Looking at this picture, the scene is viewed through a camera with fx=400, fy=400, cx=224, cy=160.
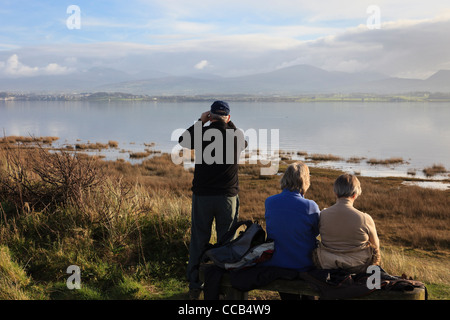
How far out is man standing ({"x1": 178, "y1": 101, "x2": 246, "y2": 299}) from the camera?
421cm

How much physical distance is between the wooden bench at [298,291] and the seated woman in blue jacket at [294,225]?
0.61 ft

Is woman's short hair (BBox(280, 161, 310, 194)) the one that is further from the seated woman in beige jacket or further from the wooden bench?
the wooden bench

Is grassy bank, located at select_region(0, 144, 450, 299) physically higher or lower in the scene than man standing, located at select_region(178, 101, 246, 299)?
lower

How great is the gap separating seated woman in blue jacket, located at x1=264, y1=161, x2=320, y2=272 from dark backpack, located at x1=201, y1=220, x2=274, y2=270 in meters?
0.11

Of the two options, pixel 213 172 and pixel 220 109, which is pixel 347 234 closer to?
pixel 213 172

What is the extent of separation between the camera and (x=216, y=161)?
4.21 meters

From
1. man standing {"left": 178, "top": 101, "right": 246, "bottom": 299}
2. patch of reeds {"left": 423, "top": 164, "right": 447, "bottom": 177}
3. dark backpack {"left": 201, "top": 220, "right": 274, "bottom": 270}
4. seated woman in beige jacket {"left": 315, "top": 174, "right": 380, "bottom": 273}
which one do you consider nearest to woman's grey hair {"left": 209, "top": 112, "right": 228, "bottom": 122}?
man standing {"left": 178, "top": 101, "right": 246, "bottom": 299}

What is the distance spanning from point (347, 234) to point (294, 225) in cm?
45

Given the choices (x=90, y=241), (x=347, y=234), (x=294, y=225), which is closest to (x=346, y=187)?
(x=347, y=234)
